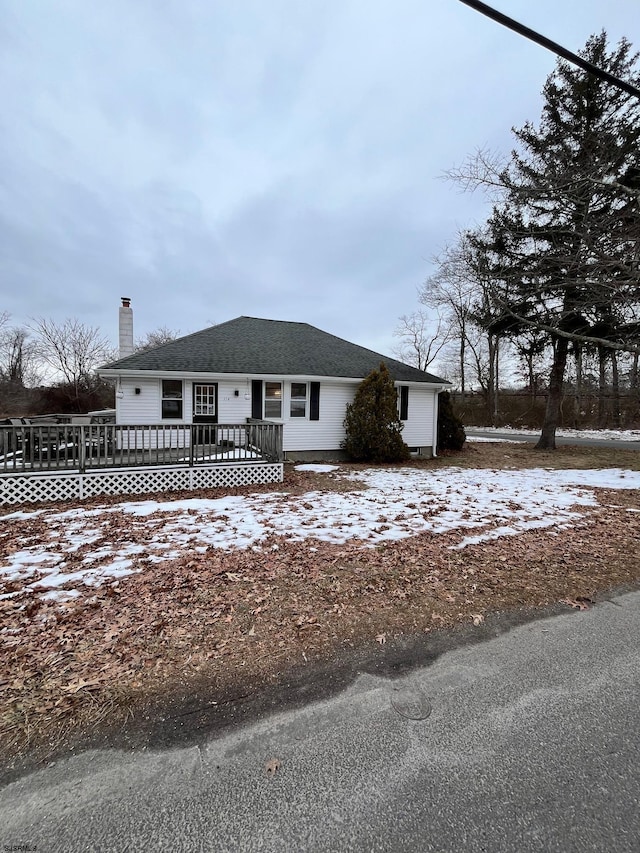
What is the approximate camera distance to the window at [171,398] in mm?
10828

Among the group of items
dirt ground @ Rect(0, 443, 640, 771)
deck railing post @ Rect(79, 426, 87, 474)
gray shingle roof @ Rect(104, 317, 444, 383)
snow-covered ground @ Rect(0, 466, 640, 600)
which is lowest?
dirt ground @ Rect(0, 443, 640, 771)

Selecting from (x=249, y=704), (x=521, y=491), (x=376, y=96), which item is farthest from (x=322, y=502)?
(x=376, y=96)

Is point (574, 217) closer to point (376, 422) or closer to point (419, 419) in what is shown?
point (419, 419)

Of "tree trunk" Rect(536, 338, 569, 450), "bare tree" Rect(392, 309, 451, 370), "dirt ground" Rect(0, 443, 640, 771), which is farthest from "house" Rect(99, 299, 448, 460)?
"bare tree" Rect(392, 309, 451, 370)

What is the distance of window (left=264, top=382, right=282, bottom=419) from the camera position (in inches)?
470

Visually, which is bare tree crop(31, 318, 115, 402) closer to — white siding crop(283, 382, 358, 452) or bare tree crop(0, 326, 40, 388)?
bare tree crop(0, 326, 40, 388)

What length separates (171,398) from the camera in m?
10.9

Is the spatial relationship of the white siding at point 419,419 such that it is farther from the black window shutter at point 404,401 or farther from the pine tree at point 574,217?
the pine tree at point 574,217

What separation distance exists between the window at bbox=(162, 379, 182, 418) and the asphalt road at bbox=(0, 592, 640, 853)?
981 centimetres

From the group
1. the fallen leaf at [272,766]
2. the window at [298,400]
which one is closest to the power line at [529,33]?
the fallen leaf at [272,766]

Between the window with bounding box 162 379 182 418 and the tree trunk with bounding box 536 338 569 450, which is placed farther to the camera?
the tree trunk with bounding box 536 338 569 450

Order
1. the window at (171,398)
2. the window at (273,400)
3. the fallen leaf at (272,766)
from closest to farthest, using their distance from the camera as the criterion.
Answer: the fallen leaf at (272,766) → the window at (171,398) → the window at (273,400)

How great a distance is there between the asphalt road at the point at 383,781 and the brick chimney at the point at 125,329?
14044 mm

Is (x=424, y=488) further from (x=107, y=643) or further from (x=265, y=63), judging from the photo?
(x=265, y=63)
